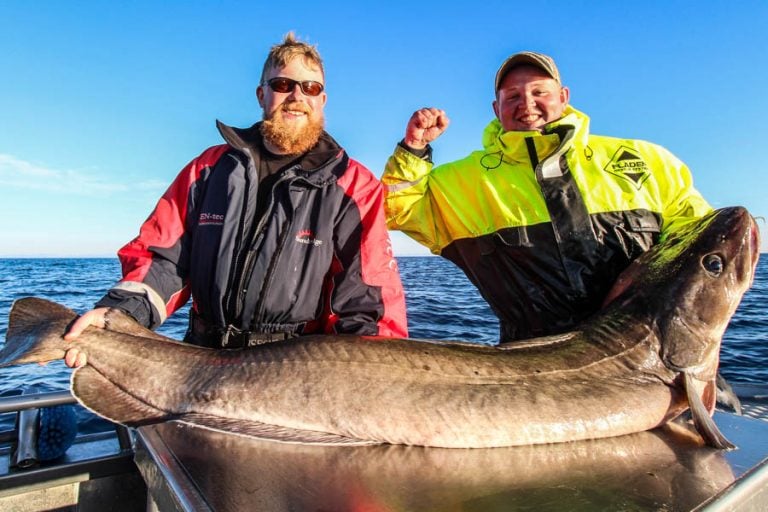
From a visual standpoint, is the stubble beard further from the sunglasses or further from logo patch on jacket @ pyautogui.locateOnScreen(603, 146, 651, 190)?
logo patch on jacket @ pyautogui.locateOnScreen(603, 146, 651, 190)

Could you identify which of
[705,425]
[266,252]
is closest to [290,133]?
[266,252]

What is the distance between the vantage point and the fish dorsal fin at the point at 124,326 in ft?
9.20

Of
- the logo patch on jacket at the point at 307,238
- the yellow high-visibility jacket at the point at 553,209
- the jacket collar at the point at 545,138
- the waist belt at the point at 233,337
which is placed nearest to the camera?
the waist belt at the point at 233,337

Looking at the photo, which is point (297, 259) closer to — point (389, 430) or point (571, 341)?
point (389, 430)

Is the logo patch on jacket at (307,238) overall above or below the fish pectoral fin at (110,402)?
above

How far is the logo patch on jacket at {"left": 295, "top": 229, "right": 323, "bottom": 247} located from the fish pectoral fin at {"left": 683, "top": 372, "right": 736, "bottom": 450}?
89.4 inches

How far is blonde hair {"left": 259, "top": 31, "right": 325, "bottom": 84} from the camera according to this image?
144 inches

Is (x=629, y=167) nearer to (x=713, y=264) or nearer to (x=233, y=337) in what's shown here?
(x=713, y=264)

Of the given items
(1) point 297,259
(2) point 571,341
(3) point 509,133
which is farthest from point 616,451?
(3) point 509,133

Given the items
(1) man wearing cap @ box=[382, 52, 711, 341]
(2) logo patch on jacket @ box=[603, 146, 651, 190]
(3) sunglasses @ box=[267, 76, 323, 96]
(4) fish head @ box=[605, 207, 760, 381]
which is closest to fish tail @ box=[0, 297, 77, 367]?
(3) sunglasses @ box=[267, 76, 323, 96]

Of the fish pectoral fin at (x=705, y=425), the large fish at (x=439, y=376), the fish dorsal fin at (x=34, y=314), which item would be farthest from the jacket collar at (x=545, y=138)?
the fish dorsal fin at (x=34, y=314)

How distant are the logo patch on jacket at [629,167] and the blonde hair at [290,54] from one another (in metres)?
2.27

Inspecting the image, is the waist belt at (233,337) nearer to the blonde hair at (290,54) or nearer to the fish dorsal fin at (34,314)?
the fish dorsal fin at (34,314)

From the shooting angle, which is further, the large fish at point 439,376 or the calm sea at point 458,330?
the calm sea at point 458,330
